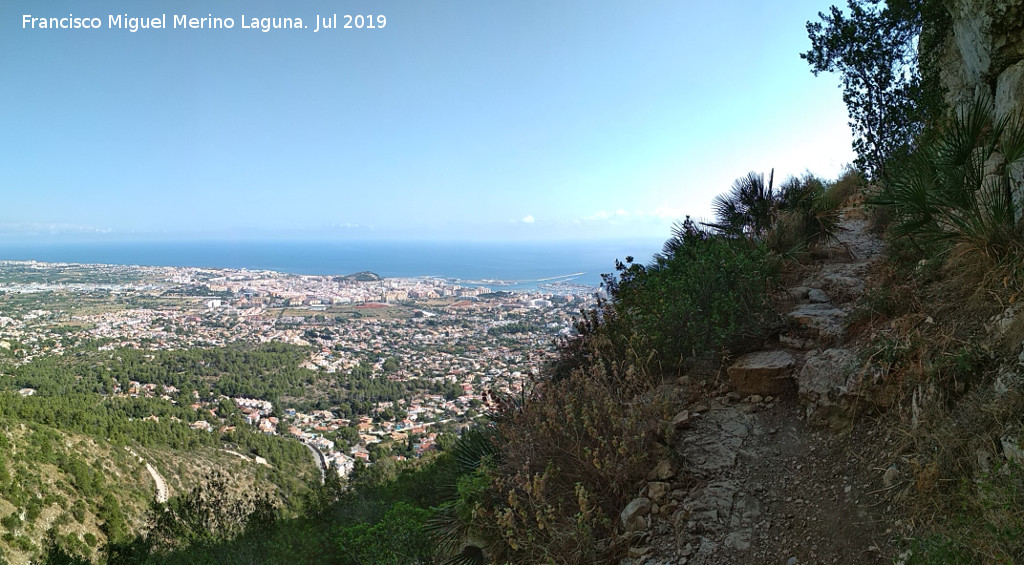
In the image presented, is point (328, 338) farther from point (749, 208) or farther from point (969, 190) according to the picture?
point (969, 190)

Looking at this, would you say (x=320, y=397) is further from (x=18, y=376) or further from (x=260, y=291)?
(x=260, y=291)

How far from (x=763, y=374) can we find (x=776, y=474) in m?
0.96

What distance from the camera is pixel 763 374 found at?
3559 millimetres

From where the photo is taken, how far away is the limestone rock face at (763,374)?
3.51 m

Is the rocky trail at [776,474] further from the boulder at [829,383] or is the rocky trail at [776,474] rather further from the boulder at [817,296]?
the boulder at [817,296]

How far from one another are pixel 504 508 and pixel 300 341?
5402cm

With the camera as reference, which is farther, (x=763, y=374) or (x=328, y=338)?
(x=328, y=338)

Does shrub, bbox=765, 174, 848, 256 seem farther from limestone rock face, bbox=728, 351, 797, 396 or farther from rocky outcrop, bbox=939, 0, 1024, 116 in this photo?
limestone rock face, bbox=728, 351, 797, 396

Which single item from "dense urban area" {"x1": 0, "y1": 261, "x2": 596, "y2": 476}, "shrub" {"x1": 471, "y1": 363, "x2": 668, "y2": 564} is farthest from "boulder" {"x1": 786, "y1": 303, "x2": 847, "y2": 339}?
"dense urban area" {"x1": 0, "y1": 261, "x2": 596, "y2": 476}

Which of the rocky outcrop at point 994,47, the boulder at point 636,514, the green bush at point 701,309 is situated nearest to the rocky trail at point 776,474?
the boulder at point 636,514

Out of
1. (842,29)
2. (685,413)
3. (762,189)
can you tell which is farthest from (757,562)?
(842,29)

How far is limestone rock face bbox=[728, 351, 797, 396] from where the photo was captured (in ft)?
11.5

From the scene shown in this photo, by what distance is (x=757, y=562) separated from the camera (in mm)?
2248

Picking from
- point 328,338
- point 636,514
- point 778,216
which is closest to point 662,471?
point 636,514
